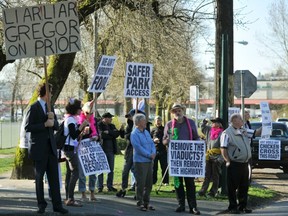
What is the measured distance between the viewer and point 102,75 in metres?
12.5

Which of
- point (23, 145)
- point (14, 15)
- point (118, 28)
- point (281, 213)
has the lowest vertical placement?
point (281, 213)

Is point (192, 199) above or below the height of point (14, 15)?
below

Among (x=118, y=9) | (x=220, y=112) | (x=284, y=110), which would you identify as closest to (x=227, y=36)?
(x=220, y=112)

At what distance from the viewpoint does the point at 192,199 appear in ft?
36.2

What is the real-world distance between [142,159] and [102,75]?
7.77ft

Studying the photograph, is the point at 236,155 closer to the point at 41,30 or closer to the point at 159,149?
the point at 41,30

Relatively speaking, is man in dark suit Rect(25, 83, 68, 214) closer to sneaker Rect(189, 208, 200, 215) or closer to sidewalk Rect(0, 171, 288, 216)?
sidewalk Rect(0, 171, 288, 216)

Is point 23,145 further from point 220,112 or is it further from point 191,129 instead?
point 220,112

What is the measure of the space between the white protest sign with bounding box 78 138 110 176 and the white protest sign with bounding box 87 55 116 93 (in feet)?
3.99

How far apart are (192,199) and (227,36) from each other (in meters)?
5.07

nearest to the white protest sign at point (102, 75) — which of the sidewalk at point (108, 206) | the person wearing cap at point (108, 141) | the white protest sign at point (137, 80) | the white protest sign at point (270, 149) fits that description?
the white protest sign at point (137, 80)

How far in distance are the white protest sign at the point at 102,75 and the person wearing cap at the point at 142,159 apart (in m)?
1.71

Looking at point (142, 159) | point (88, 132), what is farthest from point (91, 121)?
point (142, 159)

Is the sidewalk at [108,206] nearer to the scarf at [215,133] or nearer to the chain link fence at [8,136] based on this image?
the scarf at [215,133]
